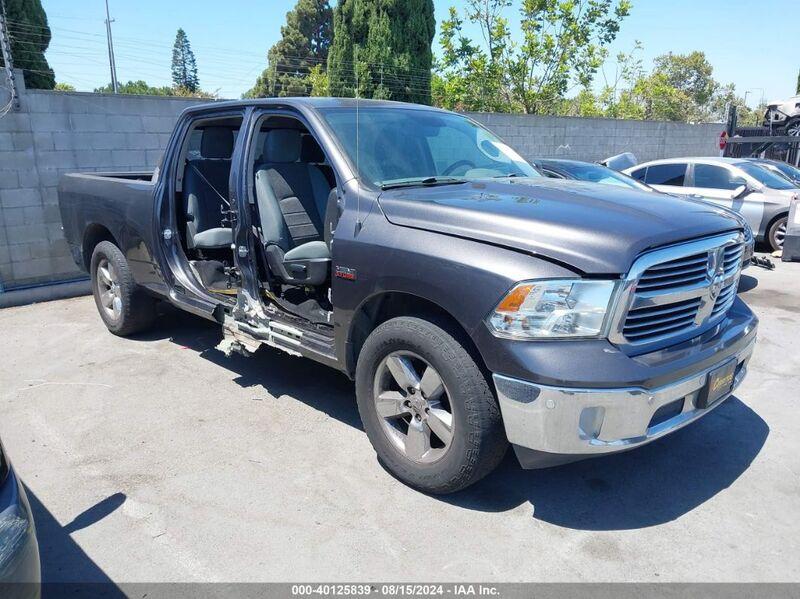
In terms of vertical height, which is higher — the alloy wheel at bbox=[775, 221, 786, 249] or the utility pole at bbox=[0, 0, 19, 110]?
the utility pole at bbox=[0, 0, 19, 110]

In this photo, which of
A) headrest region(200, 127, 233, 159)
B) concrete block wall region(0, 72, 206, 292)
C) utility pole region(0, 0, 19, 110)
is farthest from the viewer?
concrete block wall region(0, 72, 206, 292)

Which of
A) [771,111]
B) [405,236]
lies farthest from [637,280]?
[771,111]

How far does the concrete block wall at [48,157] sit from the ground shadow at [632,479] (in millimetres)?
4761

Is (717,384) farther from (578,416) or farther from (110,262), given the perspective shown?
(110,262)

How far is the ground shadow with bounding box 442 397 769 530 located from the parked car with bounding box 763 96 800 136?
15389 millimetres

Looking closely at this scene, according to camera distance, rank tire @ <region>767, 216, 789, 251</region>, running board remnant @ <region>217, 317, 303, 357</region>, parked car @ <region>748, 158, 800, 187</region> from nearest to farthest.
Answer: running board remnant @ <region>217, 317, 303, 357</region>
tire @ <region>767, 216, 789, 251</region>
parked car @ <region>748, 158, 800, 187</region>

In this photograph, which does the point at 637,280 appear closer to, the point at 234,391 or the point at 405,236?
the point at 405,236

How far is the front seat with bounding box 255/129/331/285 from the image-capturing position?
4297mm

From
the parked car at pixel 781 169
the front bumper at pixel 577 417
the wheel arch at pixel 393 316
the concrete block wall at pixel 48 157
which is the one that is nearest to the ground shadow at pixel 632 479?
the front bumper at pixel 577 417

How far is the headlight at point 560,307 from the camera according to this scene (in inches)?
108

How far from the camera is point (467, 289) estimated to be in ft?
9.50

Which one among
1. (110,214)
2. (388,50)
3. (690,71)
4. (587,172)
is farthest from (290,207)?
(690,71)

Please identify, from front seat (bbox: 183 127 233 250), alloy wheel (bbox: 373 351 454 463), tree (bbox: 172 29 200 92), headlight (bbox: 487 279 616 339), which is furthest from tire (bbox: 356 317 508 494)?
tree (bbox: 172 29 200 92)

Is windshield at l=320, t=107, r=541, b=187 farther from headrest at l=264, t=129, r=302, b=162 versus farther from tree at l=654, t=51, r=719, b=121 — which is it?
tree at l=654, t=51, r=719, b=121
